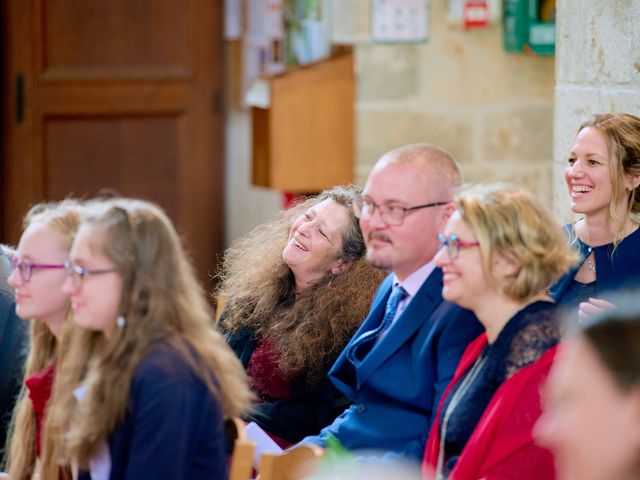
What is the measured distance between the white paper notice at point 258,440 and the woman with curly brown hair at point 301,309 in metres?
0.10

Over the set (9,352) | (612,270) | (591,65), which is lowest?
(9,352)

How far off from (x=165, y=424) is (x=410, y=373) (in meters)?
0.65

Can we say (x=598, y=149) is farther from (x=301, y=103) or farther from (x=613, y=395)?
(x=301, y=103)

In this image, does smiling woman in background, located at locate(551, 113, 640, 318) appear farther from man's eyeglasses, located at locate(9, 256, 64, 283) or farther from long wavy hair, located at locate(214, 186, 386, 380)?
man's eyeglasses, located at locate(9, 256, 64, 283)

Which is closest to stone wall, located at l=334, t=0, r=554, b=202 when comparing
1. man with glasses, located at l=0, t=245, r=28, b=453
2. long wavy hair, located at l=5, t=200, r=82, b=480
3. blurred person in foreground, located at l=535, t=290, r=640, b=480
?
man with glasses, located at l=0, t=245, r=28, b=453

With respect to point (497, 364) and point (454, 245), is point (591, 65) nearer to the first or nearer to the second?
point (454, 245)

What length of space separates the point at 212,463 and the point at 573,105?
2.05 meters

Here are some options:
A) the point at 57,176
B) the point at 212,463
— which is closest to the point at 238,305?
the point at 212,463

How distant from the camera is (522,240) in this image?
2.21 metres

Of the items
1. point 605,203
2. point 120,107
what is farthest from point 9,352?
point 120,107

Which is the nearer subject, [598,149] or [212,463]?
[212,463]

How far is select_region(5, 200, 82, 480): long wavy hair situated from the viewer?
2.45m

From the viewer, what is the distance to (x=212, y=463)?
2.16 meters

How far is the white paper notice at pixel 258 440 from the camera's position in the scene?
2.78 m
